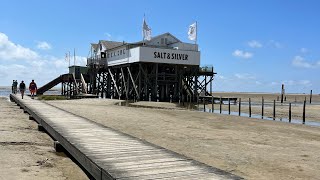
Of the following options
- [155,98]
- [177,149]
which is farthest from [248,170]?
[155,98]

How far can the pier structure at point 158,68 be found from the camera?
44719 mm

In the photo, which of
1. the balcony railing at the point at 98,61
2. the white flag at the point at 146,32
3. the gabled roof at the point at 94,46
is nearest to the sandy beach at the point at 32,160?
the white flag at the point at 146,32

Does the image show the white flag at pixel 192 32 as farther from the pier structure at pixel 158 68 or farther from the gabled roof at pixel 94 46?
the gabled roof at pixel 94 46

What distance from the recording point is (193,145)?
39.7 ft

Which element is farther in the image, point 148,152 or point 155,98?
point 155,98

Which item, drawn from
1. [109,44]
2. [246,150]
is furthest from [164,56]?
[246,150]

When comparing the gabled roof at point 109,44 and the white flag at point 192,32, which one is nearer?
the white flag at point 192,32

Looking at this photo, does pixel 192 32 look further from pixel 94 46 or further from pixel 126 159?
pixel 126 159

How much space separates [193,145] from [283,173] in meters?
3.95

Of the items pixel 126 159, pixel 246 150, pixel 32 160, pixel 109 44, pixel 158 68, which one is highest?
pixel 109 44

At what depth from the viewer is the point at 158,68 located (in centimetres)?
4894

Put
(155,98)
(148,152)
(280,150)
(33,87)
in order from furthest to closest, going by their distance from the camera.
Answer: (155,98), (33,87), (280,150), (148,152)

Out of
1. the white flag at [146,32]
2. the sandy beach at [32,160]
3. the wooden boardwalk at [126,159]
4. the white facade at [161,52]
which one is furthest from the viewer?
the white flag at [146,32]

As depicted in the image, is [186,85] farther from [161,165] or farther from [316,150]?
[161,165]
